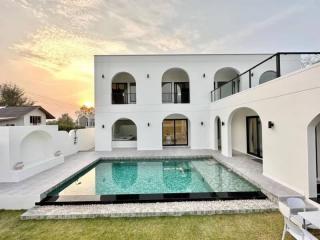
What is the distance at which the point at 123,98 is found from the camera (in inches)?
709

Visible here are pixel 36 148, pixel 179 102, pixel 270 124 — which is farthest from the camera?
pixel 179 102

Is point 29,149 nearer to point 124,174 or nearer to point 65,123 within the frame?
point 124,174

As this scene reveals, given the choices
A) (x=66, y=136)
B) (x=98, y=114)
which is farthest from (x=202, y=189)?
(x=98, y=114)

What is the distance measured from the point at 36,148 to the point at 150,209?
25.9 ft

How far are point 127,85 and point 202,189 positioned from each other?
1307cm

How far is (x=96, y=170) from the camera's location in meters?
11.2

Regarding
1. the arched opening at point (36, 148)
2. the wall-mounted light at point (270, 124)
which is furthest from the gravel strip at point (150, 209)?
the arched opening at point (36, 148)

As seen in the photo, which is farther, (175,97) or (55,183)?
(175,97)

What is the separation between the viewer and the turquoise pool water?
303 inches

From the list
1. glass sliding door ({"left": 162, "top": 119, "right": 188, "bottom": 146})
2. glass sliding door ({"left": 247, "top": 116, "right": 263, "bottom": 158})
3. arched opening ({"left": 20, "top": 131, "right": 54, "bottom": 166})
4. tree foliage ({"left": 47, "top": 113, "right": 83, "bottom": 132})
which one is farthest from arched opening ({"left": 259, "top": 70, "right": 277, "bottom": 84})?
tree foliage ({"left": 47, "top": 113, "right": 83, "bottom": 132})

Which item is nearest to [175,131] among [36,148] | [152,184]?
[152,184]

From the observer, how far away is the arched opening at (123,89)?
17906mm

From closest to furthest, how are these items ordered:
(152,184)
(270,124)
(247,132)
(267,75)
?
(270,124)
(152,184)
(247,132)
(267,75)

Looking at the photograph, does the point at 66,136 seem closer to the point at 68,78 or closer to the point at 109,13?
the point at 109,13
